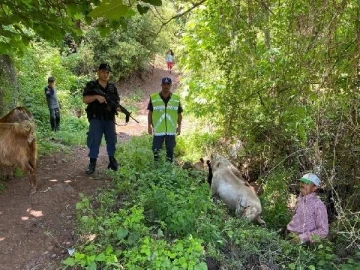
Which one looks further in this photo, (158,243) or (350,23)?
(350,23)

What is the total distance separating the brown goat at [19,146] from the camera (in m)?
5.13

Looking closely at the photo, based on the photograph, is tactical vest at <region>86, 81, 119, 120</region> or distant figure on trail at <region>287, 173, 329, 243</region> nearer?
distant figure on trail at <region>287, 173, 329, 243</region>

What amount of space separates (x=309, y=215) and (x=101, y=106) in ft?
10.9

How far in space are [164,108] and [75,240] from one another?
2715 millimetres

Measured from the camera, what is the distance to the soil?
3.93 meters

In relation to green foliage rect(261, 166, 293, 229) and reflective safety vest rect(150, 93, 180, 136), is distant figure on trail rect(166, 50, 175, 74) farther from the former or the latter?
green foliage rect(261, 166, 293, 229)

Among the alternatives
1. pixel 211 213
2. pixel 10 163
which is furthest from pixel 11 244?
pixel 211 213

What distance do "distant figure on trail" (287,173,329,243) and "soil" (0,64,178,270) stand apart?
2629 mm

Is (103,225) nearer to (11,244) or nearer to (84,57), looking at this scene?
(11,244)

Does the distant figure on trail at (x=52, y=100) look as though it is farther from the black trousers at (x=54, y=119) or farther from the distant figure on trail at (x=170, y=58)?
the distant figure on trail at (x=170, y=58)

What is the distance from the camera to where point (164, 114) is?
615cm

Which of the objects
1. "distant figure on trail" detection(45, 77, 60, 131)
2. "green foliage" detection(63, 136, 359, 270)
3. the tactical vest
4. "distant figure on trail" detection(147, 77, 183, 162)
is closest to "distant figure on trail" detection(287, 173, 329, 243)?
"green foliage" detection(63, 136, 359, 270)

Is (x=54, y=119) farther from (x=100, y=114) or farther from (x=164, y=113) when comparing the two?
(x=164, y=113)

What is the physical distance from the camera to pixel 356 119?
3979mm
